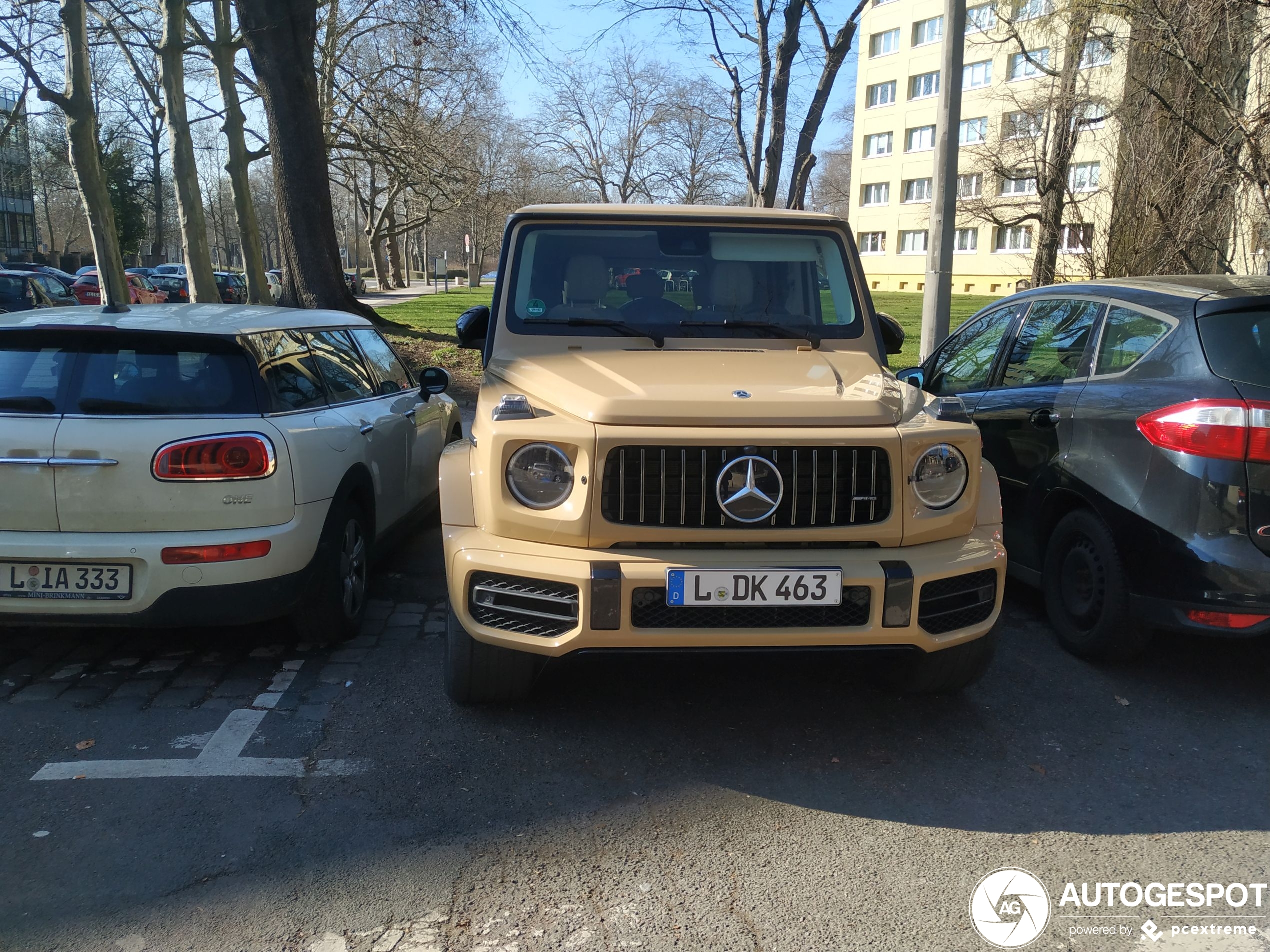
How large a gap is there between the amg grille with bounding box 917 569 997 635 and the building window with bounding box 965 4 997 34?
7.01 m

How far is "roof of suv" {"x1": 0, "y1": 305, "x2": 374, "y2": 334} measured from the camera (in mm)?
4363

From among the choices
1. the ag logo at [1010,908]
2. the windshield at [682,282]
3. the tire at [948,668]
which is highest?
the windshield at [682,282]

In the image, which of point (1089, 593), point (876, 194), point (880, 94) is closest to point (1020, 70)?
point (880, 94)

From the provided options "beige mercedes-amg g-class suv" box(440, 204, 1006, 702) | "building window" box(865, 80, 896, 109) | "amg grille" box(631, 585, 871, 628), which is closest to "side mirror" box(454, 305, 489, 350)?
"beige mercedes-amg g-class suv" box(440, 204, 1006, 702)

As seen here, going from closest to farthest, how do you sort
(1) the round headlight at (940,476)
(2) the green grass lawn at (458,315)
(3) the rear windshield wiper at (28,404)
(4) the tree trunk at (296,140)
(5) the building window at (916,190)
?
(1) the round headlight at (940,476) < (3) the rear windshield wiper at (28,404) < (4) the tree trunk at (296,140) < (2) the green grass lawn at (458,315) < (5) the building window at (916,190)

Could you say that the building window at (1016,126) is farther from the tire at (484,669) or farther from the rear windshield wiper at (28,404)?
the rear windshield wiper at (28,404)

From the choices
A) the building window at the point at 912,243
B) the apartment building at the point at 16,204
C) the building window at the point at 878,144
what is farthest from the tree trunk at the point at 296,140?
the building window at the point at 878,144

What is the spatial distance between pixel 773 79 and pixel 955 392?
15.4 metres

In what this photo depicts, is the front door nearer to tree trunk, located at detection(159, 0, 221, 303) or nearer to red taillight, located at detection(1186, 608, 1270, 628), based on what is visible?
red taillight, located at detection(1186, 608, 1270, 628)

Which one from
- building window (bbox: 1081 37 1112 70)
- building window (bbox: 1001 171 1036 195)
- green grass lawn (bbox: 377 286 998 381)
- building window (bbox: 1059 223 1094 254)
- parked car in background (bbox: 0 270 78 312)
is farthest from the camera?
building window (bbox: 1001 171 1036 195)

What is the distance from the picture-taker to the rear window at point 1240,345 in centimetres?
398

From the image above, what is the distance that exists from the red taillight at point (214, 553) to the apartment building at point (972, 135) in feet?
40.9

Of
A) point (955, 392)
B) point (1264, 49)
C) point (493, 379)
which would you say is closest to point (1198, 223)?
point (1264, 49)

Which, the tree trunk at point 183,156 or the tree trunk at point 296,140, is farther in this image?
the tree trunk at point 183,156
